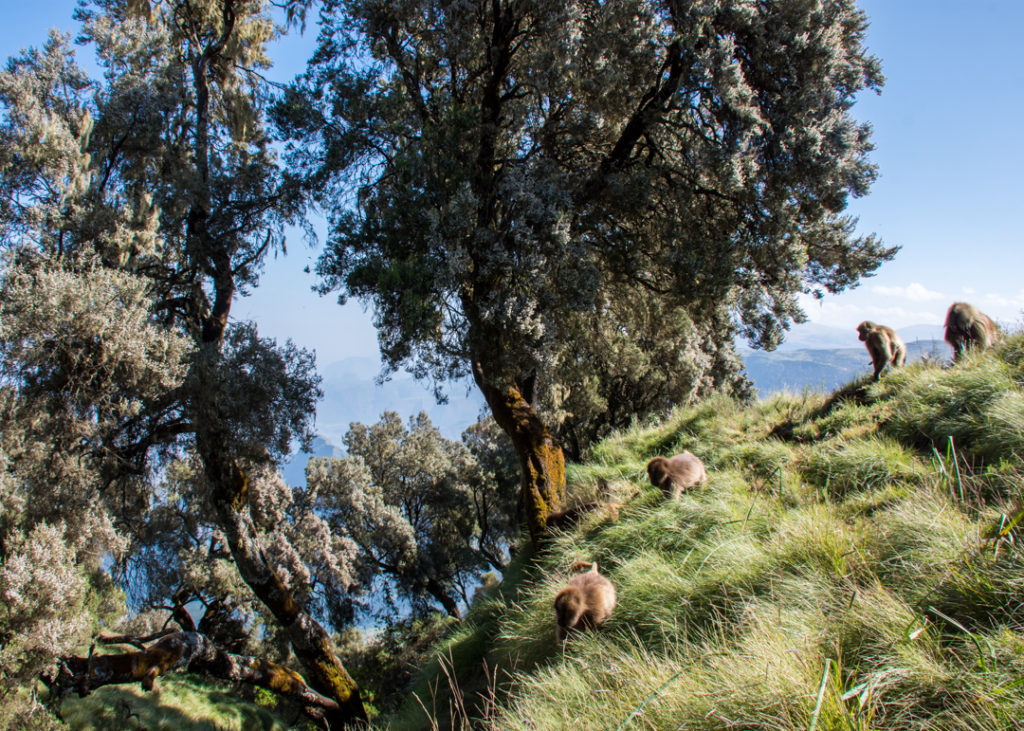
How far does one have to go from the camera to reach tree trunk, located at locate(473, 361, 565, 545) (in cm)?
822

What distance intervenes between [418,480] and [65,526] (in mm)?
20420

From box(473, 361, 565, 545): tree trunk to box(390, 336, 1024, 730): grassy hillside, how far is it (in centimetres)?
167

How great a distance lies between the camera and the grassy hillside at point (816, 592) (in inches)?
84.0

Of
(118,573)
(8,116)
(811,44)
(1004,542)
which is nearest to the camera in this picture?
(1004,542)

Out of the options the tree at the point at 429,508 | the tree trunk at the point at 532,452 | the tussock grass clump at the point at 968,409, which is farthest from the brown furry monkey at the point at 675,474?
the tree at the point at 429,508

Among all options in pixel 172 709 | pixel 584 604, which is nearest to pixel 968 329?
pixel 584 604

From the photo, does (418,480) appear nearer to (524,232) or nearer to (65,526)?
(65,526)

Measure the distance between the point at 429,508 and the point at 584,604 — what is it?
26512mm

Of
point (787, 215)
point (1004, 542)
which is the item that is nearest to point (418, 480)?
point (787, 215)

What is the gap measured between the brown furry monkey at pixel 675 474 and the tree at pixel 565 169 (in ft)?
9.37

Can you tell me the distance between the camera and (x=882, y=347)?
7.22 meters

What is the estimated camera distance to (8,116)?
30.3ft

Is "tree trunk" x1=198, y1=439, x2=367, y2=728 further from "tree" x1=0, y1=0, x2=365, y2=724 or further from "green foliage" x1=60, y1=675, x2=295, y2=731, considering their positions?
"green foliage" x1=60, y1=675, x2=295, y2=731

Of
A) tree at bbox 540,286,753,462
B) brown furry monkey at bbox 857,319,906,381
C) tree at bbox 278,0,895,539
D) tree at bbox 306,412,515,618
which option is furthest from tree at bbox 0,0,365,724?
tree at bbox 306,412,515,618
